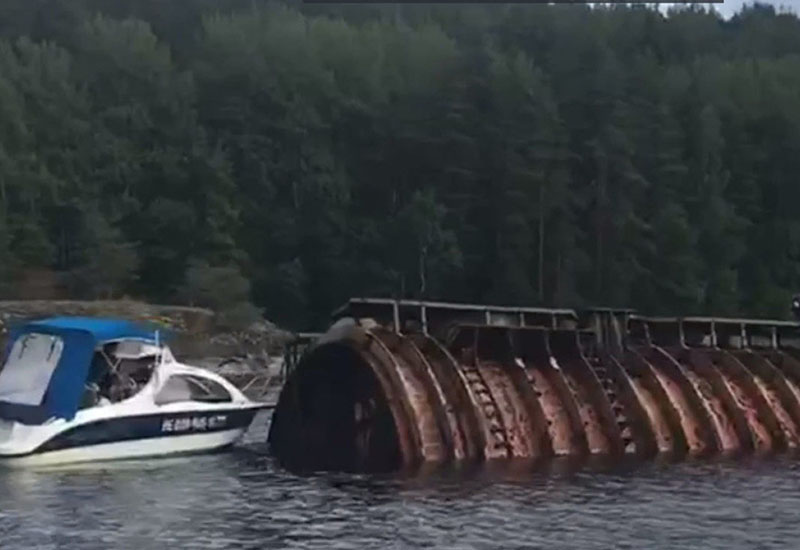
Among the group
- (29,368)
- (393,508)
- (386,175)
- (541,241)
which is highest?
(386,175)

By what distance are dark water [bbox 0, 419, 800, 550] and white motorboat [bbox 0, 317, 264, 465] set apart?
582mm

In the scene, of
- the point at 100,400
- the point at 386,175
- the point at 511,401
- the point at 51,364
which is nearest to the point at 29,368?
the point at 51,364

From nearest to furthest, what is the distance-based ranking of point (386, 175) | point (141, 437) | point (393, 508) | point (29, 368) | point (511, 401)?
point (393, 508) < point (29, 368) < point (141, 437) < point (511, 401) < point (386, 175)

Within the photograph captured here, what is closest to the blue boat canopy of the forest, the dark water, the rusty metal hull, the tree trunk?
the dark water

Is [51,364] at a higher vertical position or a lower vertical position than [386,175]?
lower

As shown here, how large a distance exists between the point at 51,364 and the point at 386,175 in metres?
60.2

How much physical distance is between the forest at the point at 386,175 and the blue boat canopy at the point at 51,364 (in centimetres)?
4220

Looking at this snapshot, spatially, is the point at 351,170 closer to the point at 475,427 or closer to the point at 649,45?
the point at 649,45

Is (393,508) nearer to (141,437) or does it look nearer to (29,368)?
(141,437)

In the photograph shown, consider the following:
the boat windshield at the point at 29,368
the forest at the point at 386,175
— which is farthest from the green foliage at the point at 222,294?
the boat windshield at the point at 29,368

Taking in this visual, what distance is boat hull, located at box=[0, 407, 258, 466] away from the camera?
3631cm

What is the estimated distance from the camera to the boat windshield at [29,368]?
36.9 meters

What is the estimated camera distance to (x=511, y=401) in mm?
39406

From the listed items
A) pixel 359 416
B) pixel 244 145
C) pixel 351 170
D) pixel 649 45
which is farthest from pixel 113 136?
pixel 359 416
